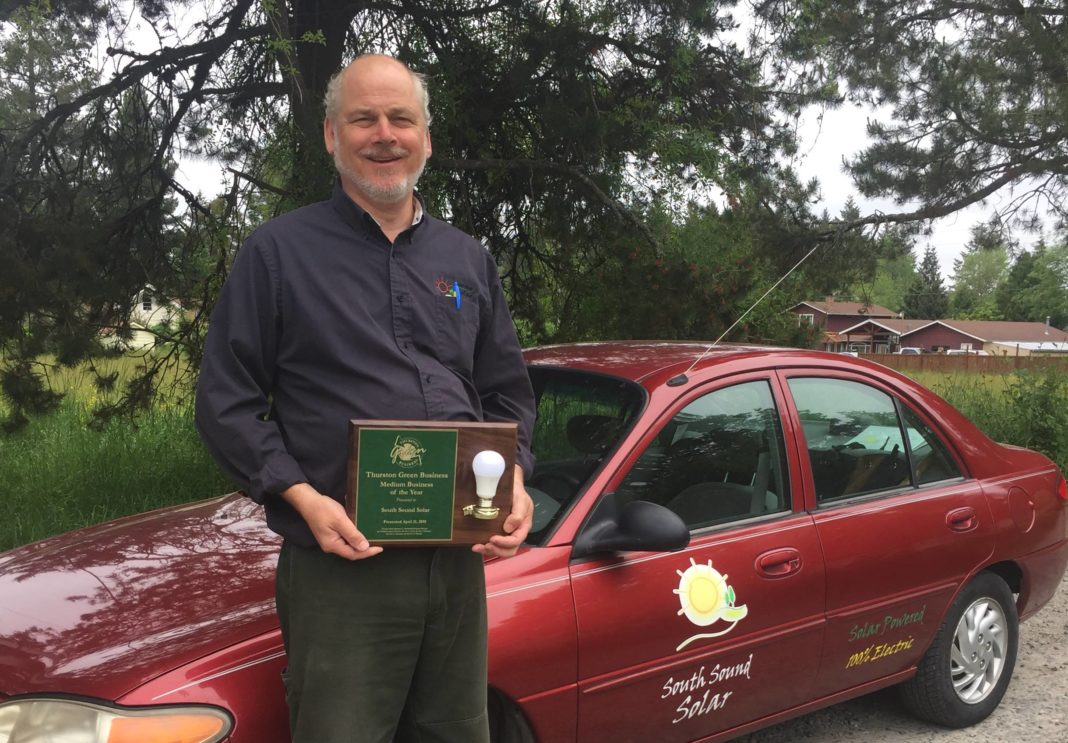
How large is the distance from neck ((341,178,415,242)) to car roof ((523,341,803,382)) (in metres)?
1.31

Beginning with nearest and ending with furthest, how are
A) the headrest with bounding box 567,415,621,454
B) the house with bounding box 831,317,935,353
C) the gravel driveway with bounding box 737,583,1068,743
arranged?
A: the headrest with bounding box 567,415,621,454, the gravel driveway with bounding box 737,583,1068,743, the house with bounding box 831,317,935,353

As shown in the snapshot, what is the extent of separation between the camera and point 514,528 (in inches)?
75.9

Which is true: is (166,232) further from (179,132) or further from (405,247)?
(405,247)

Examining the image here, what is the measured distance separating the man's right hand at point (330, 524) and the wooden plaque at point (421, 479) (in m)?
0.02

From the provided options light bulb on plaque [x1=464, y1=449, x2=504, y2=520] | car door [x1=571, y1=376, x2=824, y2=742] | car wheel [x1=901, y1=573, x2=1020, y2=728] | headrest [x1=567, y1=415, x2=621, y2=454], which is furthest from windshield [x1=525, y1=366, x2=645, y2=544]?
car wheel [x1=901, y1=573, x2=1020, y2=728]

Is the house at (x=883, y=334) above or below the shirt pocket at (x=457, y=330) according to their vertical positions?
below

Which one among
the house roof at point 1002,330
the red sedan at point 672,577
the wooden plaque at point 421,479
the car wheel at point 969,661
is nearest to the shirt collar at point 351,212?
the wooden plaque at point 421,479

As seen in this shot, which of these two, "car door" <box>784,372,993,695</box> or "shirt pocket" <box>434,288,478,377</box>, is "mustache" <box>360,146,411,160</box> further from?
"car door" <box>784,372,993,695</box>

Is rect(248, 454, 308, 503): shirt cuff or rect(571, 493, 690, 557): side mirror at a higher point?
rect(248, 454, 308, 503): shirt cuff

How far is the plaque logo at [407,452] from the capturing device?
1.76 meters

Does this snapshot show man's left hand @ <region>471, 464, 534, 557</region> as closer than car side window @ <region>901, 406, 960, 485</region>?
Yes

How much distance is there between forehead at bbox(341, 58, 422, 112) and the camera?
6.34 ft

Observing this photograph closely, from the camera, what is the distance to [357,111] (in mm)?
1939

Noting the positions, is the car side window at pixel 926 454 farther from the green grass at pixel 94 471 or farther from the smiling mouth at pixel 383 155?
the green grass at pixel 94 471
